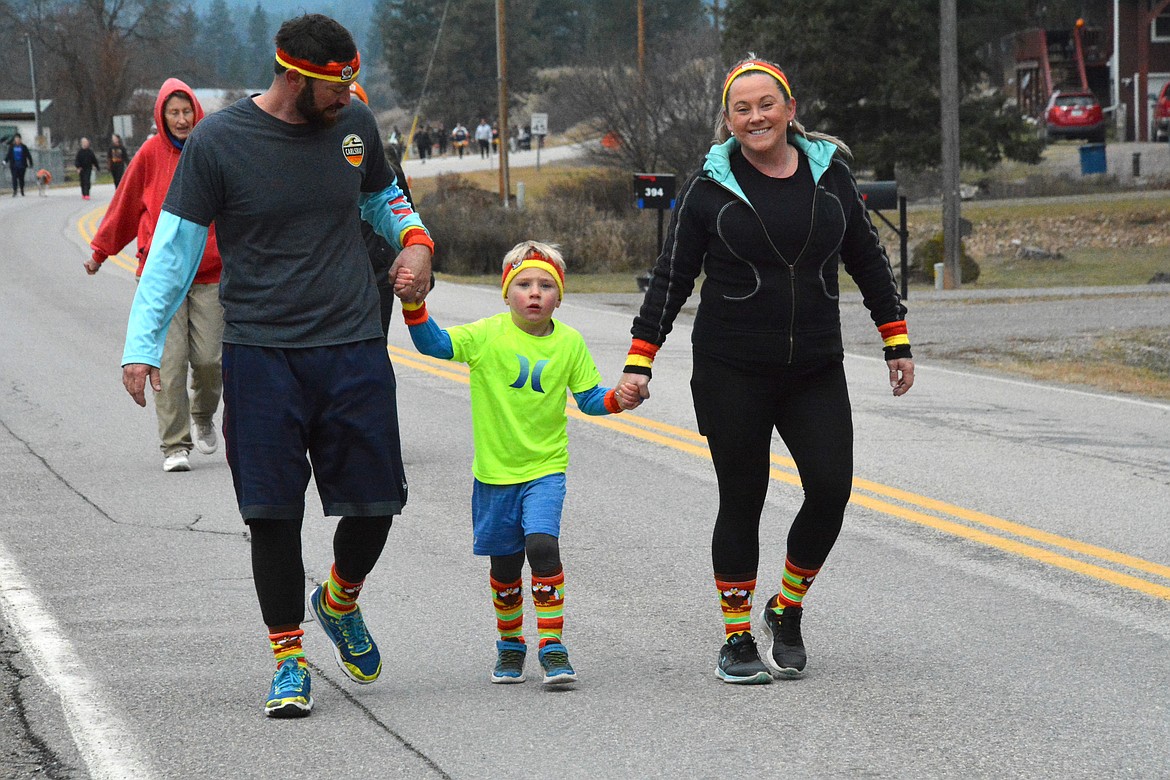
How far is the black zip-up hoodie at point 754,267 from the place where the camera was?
5.00 m

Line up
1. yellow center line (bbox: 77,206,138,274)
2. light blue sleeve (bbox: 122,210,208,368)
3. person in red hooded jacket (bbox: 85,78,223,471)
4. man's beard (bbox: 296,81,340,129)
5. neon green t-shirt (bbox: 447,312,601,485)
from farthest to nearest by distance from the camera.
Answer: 1. yellow center line (bbox: 77,206,138,274)
2. person in red hooded jacket (bbox: 85,78,223,471)
3. neon green t-shirt (bbox: 447,312,601,485)
4. light blue sleeve (bbox: 122,210,208,368)
5. man's beard (bbox: 296,81,340,129)

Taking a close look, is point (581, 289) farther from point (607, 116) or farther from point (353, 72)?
point (353, 72)

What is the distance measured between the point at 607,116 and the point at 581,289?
683 inches

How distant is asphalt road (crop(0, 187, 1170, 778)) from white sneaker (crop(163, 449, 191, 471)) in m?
0.08

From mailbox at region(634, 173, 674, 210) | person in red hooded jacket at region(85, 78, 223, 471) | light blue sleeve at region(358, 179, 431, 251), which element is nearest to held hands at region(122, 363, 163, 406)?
light blue sleeve at region(358, 179, 431, 251)

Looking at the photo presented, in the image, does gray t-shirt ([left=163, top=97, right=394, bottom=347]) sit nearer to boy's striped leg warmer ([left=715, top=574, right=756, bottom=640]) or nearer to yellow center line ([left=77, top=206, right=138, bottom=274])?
boy's striped leg warmer ([left=715, top=574, right=756, bottom=640])

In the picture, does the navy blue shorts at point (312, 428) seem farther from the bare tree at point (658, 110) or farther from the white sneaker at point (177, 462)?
the bare tree at point (658, 110)

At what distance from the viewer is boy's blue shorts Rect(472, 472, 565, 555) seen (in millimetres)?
5031

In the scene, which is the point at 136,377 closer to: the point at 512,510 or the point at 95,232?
the point at 512,510

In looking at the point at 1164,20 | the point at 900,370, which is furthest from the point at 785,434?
the point at 1164,20

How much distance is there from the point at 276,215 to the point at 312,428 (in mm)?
639

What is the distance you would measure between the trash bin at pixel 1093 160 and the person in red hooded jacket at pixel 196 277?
39.1 meters

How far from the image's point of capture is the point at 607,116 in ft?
135

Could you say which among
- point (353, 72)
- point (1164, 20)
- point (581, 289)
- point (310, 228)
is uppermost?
point (1164, 20)
